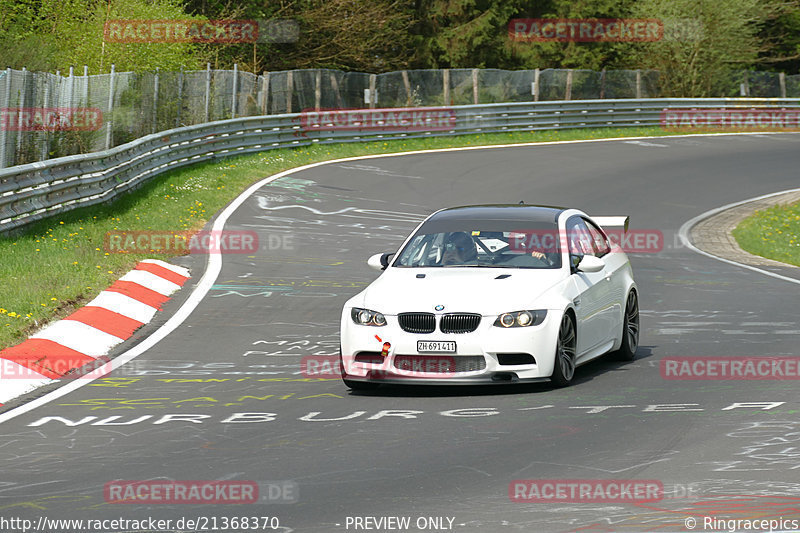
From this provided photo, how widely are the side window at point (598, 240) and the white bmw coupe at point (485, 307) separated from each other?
1.06 feet

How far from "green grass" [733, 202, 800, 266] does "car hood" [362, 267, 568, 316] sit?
38.6 feet

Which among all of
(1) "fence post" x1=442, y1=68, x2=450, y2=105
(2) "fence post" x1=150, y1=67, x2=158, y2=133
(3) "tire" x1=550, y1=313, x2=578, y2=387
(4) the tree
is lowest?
(3) "tire" x1=550, y1=313, x2=578, y2=387

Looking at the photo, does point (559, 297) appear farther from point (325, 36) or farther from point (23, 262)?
point (325, 36)

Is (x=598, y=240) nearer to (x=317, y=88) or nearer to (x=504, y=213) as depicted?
(x=504, y=213)

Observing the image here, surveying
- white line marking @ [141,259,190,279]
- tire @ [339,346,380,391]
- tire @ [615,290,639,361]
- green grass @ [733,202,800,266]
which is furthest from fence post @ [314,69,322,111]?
tire @ [339,346,380,391]

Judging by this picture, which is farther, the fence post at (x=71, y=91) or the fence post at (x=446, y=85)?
the fence post at (x=446, y=85)

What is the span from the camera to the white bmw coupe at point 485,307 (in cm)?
988

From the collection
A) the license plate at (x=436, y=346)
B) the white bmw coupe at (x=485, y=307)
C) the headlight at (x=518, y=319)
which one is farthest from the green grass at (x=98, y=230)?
the headlight at (x=518, y=319)

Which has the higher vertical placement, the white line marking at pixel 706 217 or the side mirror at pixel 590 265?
the side mirror at pixel 590 265

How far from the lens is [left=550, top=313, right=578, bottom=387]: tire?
10102mm

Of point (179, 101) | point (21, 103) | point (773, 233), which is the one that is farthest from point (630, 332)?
point (179, 101)

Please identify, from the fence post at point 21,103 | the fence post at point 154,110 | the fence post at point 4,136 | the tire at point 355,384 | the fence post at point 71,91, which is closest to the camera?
the tire at point 355,384

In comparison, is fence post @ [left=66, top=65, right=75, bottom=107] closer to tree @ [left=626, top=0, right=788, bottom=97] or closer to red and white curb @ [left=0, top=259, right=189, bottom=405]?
red and white curb @ [left=0, top=259, right=189, bottom=405]

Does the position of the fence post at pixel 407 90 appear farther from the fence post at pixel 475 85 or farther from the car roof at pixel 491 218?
the car roof at pixel 491 218
